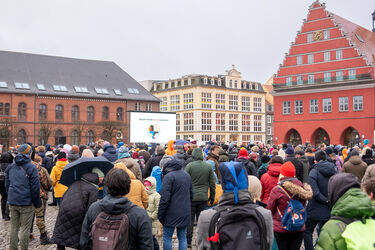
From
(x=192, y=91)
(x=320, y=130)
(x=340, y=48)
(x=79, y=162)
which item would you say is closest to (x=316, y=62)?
(x=340, y=48)

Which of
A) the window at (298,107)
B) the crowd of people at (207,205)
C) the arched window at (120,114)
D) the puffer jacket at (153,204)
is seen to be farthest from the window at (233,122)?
the puffer jacket at (153,204)

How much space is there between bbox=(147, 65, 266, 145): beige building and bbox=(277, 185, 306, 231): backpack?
60824 mm

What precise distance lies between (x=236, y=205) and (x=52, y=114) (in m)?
52.4

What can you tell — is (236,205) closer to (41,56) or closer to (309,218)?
(309,218)

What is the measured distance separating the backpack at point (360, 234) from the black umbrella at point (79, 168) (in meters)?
3.41

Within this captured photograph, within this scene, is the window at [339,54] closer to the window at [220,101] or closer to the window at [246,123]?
the window at [220,101]

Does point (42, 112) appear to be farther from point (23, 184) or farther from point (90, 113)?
point (23, 184)

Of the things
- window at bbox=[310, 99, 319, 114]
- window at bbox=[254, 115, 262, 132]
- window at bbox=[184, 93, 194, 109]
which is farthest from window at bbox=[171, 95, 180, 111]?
window at bbox=[310, 99, 319, 114]

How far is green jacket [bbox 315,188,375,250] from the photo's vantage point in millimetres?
3105

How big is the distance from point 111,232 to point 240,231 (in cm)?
122

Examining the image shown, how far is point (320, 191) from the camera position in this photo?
715 cm

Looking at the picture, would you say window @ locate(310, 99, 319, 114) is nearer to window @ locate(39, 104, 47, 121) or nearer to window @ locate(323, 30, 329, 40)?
window @ locate(323, 30, 329, 40)

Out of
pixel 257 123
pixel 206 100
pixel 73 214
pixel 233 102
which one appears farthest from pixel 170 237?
pixel 257 123

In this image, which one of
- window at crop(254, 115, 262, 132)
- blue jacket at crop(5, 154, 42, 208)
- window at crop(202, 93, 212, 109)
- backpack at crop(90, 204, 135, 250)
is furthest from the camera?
window at crop(254, 115, 262, 132)
